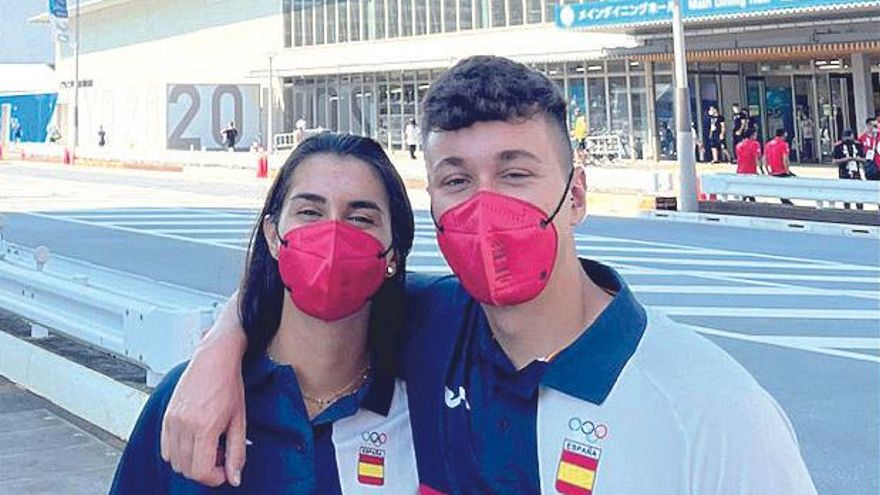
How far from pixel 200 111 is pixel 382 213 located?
50.6 metres

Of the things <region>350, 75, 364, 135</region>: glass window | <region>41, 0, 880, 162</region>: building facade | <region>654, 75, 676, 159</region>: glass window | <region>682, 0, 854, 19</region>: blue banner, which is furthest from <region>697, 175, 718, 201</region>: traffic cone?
<region>350, 75, 364, 135</region>: glass window

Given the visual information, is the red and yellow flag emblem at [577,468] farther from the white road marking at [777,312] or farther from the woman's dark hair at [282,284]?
the white road marking at [777,312]

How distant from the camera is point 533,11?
39125 millimetres

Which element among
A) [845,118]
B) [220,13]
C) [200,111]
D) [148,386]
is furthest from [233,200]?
[220,13]

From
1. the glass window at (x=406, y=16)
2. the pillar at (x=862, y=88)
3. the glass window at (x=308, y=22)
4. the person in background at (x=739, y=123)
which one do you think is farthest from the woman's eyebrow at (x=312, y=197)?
the glass window at (x=308, y=22)

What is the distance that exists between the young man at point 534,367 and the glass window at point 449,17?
4136cm

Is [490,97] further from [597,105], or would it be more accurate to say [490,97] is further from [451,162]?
[597,105]

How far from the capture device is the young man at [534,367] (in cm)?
166

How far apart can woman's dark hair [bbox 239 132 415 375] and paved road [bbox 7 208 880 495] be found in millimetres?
3847

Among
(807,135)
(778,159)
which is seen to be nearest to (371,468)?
(778,159)

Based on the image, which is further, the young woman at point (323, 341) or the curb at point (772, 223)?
the curb at point (772, 223)

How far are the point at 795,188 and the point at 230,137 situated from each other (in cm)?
3391

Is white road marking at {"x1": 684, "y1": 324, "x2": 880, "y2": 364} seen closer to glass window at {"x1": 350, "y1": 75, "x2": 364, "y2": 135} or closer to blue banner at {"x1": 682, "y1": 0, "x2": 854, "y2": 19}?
blue banner at {"x1": 682, "y1": 0, "x2": 854, "y2": 19}

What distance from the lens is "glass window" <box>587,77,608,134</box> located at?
121ft
